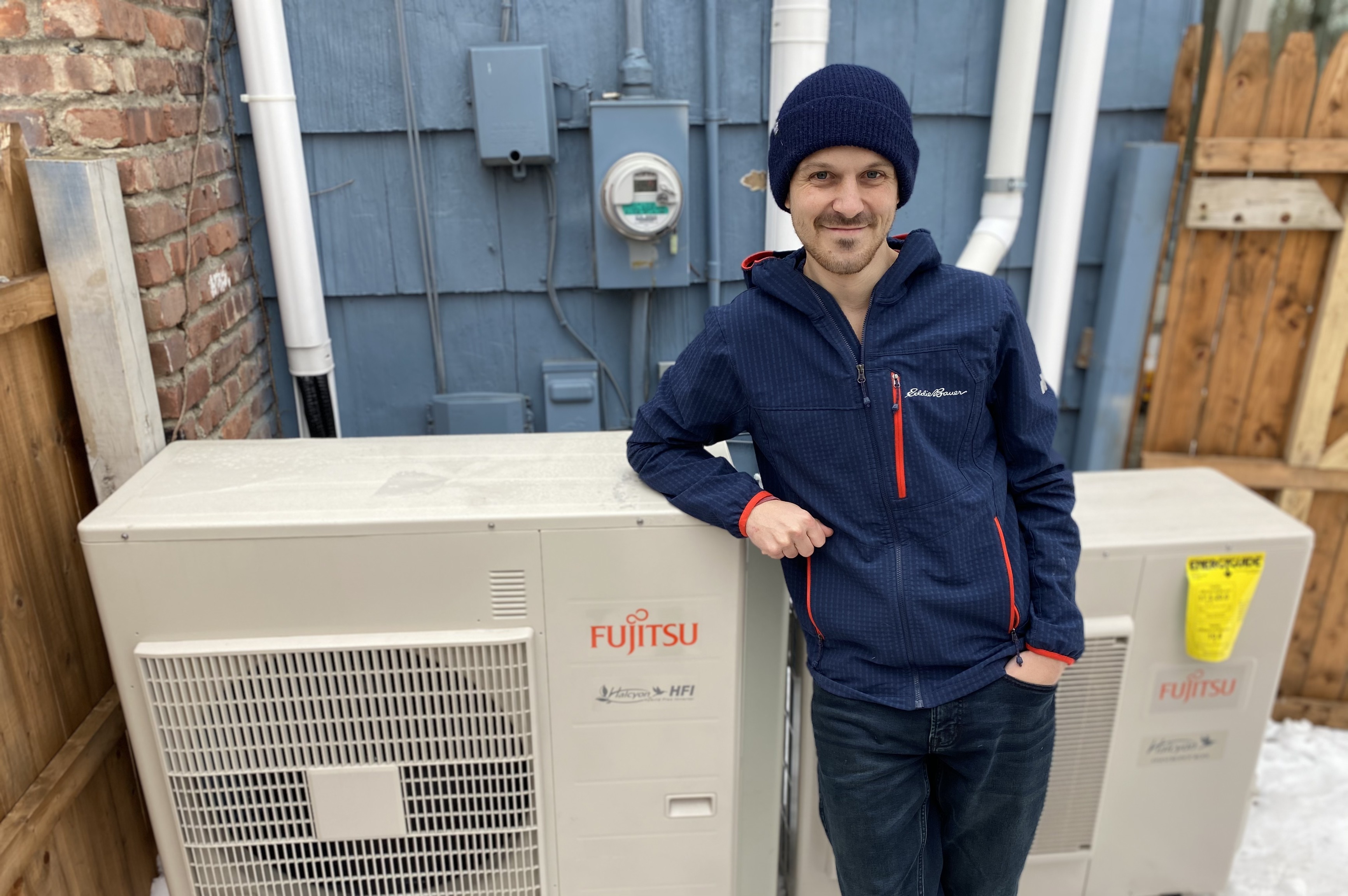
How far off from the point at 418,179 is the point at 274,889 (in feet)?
5.27

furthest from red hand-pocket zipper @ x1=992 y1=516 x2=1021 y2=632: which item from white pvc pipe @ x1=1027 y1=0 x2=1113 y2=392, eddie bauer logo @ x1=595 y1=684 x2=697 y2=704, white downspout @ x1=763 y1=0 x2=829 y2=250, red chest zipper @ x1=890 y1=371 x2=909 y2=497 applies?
white downspout @ x1=763 y1=0 x2=829 y2=250

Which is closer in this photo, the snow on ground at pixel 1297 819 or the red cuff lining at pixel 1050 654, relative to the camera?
the red cuff lining at pixel 1050 654

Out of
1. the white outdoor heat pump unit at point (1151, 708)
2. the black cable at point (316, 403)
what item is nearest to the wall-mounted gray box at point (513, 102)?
the black cable at point (316, 403)

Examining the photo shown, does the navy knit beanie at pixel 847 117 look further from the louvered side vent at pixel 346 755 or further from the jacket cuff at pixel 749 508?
the louvered side vent at pixel 346 755

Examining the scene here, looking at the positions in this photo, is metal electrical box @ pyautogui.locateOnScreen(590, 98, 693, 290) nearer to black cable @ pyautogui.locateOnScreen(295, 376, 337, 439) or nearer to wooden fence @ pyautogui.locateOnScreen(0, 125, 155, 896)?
black cable @ pyautogui.locateOnScreen(295, 376, 337, 439)

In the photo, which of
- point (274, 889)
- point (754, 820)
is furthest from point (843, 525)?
point (274, 889)

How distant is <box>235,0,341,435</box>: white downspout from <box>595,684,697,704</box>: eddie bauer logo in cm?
121

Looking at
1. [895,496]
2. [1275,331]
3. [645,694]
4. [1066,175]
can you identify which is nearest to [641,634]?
[645,694]

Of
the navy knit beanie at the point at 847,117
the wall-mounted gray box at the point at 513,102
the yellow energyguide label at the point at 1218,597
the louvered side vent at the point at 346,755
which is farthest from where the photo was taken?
the wall-mounted gray box at the point at 513,102

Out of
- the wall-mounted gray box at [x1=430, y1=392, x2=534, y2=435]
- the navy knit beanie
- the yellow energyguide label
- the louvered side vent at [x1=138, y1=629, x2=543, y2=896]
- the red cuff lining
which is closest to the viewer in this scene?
the navy knit beanie

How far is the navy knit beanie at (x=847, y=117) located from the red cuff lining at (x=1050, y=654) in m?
0.67

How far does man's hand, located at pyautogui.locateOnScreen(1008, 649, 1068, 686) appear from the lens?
1319mm

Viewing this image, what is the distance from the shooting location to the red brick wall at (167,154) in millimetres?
1517

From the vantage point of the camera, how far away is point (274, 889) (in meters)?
1.55
